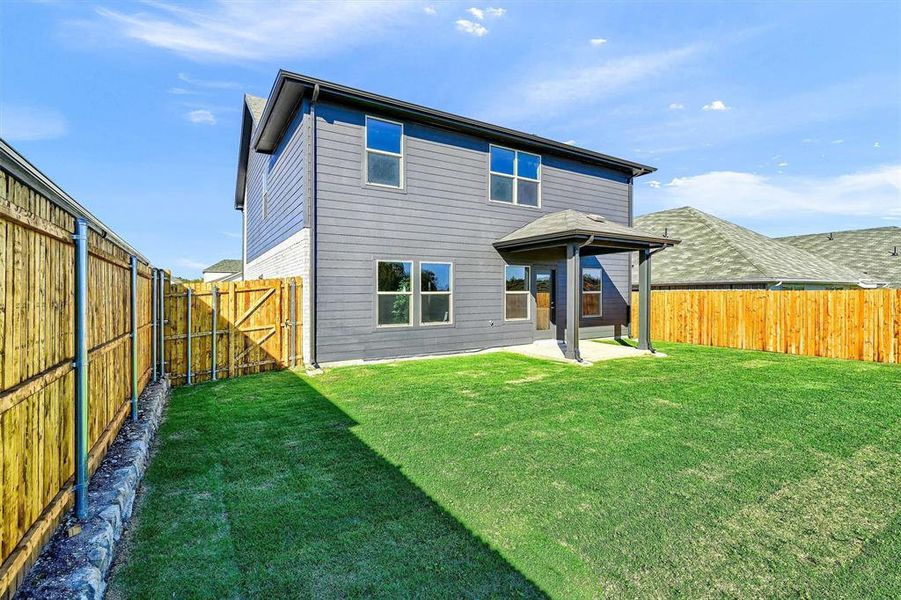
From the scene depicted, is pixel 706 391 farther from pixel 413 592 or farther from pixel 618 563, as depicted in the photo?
pixel 413 592

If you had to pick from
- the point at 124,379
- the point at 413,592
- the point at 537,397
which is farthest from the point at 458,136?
the point at 413,592

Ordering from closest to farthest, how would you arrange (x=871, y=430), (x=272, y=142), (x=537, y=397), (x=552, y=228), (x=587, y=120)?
(x=871, y=430), (x=537, y=397), (x=552, y=228), (x=272, y=142), (x=587, y=120)


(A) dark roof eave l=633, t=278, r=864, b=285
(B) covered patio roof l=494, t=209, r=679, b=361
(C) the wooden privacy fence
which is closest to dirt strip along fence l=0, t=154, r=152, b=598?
(B) covered patio roof l=494, t=209, r=679, b=361

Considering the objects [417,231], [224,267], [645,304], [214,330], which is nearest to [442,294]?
[417,231]

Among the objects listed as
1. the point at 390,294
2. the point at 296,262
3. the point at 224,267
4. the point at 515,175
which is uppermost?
the point at 515,175

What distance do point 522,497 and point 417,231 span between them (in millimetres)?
7093

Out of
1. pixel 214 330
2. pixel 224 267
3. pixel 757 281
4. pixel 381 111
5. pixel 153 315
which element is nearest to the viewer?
pixel 153 315

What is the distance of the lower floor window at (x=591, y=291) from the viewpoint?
40.4ft

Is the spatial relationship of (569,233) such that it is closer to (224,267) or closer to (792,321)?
(792,321)

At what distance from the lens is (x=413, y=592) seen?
2119 millimetres

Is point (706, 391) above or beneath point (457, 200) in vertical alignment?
beneath

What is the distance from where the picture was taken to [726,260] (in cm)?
1489

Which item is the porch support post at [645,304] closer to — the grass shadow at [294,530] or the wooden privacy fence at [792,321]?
the wooden privacy fence at [792,321]

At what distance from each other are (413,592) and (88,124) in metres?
25.4
